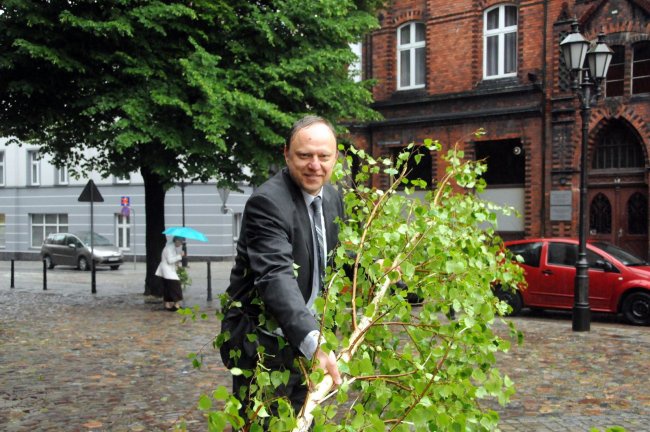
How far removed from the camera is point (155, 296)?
16.8 metres

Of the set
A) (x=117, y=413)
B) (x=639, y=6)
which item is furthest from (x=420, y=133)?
(x=117, y=413)

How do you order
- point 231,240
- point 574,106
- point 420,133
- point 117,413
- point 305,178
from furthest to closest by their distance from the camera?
1. point 231,240
2. point 420,133
3. point 574,106
4. point 117,413
5. point 305,178

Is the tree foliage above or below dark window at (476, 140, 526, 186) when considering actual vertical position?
below

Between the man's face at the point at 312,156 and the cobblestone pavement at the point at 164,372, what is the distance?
1.03 meters

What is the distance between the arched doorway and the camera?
64.7 ft

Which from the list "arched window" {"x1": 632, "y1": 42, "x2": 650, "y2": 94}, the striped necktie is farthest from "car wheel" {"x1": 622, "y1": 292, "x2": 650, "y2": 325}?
the striped necktie

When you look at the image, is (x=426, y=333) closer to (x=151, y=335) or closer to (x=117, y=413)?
(x=117, y=413)

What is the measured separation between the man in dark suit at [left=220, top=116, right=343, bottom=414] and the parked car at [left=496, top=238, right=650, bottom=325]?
418 inches

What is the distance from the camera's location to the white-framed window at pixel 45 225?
131ft

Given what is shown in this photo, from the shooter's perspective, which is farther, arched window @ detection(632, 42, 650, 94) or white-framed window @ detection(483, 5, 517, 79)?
white-framed window @ detection(483, 5, 517, 79)

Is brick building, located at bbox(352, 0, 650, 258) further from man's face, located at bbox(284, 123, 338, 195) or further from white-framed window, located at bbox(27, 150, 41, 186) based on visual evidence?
white-framed window, located at bbox(27, 150, 41, 186)

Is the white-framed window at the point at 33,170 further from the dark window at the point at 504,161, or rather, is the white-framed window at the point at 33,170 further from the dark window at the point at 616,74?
the dark window at the point at 616,74

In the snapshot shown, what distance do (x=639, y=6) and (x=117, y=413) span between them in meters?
18.4

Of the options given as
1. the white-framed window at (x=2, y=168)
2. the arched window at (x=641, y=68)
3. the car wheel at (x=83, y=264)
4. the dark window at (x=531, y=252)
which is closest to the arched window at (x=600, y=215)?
the arched window at (x=641, y=68)
